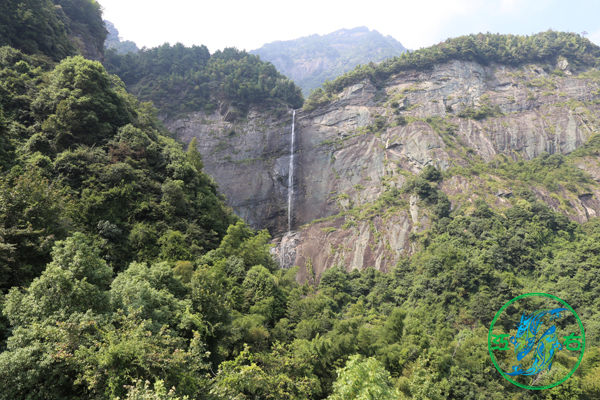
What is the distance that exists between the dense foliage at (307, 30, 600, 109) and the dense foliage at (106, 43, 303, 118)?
10006 millimetres

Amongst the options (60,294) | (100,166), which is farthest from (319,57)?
(60,294)

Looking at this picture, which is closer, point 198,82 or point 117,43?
point 198,82

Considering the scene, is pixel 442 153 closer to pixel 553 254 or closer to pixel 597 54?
pixel 553 254

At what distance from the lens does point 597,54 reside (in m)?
55.6

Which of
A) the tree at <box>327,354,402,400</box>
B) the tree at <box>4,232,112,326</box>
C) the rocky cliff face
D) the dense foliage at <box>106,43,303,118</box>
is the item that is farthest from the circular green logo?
the dense foliage at <box>106,43,303,118</box>

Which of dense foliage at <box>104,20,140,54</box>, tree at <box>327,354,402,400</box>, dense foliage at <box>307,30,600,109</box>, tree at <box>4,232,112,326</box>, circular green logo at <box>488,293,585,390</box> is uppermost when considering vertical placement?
dense foliage at <box>104,20,140,54</box>

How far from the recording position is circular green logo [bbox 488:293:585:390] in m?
12.0

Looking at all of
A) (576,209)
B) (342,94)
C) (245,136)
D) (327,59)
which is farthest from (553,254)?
(327,59)

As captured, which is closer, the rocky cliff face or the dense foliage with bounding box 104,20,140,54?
the rocky cliff face

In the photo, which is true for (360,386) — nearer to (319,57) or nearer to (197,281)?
(197,281)

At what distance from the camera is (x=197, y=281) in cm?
1388

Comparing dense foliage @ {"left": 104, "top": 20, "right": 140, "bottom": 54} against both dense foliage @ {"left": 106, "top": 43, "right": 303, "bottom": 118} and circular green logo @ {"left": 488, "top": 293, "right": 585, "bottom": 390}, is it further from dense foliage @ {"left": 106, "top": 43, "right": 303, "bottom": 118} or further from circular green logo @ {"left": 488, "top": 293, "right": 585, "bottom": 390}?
circular green logo @ {"left": 488, "top": 293, "right": 585, "bottom": 390}

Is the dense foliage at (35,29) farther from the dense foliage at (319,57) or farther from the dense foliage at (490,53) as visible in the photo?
the dense foliage at (319,57)

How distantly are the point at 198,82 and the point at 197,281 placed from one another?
193ft
